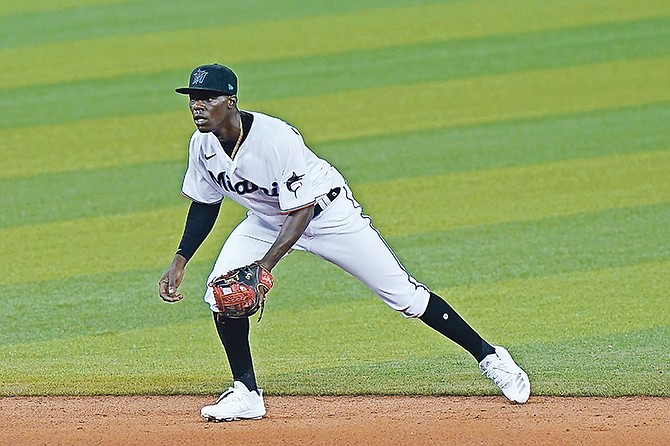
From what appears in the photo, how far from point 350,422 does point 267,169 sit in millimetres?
1223

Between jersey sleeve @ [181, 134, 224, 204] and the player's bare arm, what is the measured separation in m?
0.49

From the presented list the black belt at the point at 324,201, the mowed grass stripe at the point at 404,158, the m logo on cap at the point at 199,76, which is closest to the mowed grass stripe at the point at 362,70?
the mowed grass stripe at the point at 404,158

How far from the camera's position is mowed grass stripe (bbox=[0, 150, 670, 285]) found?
9062 mm

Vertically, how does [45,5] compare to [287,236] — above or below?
above

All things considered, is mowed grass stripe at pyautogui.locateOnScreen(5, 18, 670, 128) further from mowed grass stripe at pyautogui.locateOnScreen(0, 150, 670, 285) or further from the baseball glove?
the baseball glove

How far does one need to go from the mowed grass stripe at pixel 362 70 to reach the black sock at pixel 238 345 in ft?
29.4

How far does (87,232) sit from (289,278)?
2249 millimetres

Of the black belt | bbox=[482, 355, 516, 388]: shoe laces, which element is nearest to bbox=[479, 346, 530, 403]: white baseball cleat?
bbox=[482, 355, 516, 388]: shoe laces

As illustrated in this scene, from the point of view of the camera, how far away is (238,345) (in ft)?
17.6

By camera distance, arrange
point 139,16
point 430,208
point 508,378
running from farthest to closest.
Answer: point 139,16
point 430,208
point 508,378

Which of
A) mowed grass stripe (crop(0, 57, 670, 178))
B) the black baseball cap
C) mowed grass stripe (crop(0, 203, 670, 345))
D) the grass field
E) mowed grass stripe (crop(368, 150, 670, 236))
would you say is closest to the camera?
the black baseball cap

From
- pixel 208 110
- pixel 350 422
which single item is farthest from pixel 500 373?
pixel 208 110

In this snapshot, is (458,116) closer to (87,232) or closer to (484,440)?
(87,232)

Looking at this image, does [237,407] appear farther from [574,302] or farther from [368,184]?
[368,184]
